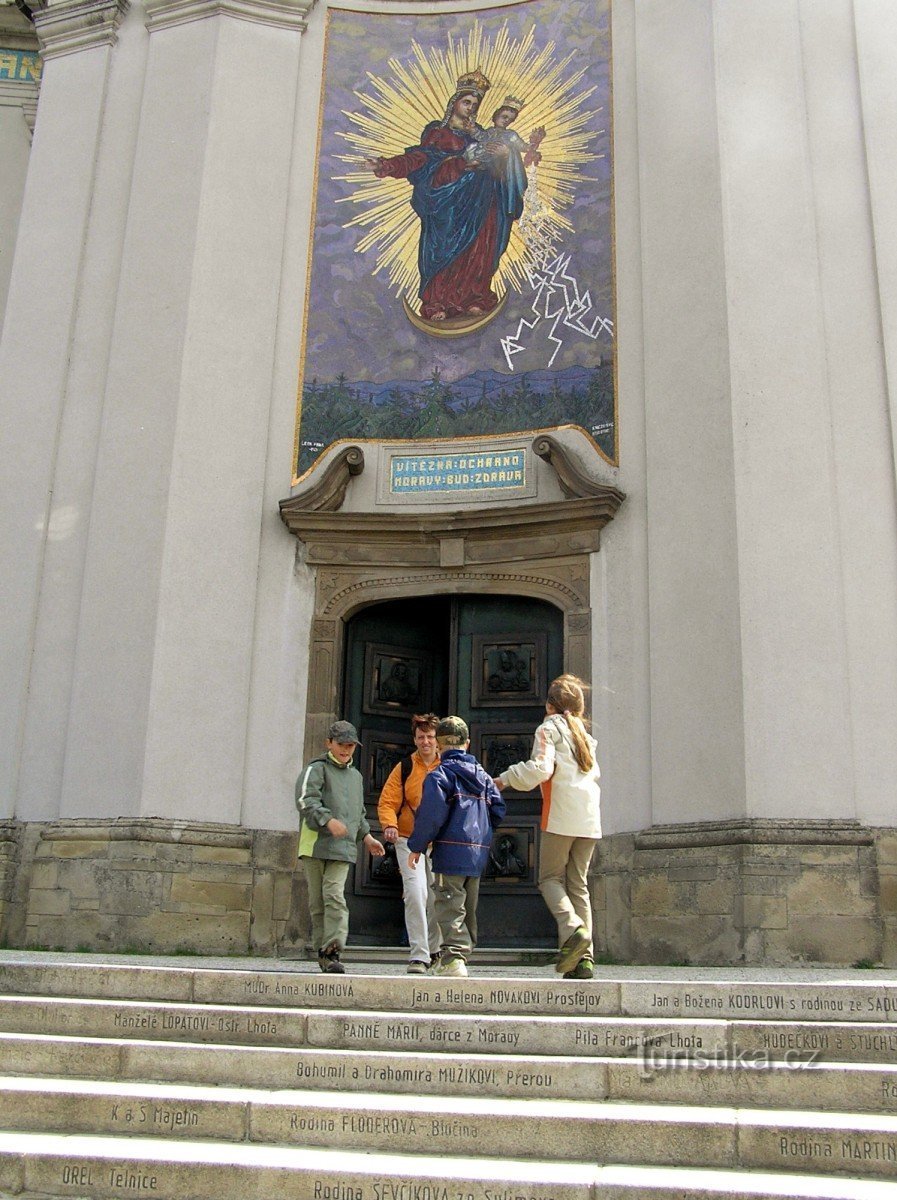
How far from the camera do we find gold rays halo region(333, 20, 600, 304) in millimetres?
12898

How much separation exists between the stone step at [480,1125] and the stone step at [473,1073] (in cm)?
8

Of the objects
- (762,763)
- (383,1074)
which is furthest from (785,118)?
(383,1074)

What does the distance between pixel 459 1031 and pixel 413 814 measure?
292cm

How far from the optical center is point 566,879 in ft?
24.5

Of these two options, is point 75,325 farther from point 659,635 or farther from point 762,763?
point 762,763

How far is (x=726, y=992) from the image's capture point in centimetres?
616

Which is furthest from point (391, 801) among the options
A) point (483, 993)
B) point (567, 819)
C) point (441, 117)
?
point (441, 117)

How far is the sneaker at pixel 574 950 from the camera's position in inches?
278

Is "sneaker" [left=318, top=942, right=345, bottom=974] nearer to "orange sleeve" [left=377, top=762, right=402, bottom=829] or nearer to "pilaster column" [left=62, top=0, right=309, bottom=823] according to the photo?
"orange sleeve" [left=377, top=762, right=402, bottom=829]

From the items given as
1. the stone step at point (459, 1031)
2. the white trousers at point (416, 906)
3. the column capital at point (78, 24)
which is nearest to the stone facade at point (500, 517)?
the column capital at point (78, 24)

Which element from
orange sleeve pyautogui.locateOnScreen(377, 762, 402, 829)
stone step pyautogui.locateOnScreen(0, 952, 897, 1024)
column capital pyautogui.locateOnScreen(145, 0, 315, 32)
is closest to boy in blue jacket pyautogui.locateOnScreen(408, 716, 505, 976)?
stone step pyautogui.locateOnScreen(0, 952, 897, 1024)

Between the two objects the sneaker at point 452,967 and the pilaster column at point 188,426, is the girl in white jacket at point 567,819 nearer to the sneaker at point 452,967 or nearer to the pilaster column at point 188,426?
the sneaker at point 452,967

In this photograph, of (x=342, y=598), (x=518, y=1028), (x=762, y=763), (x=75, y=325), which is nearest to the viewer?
(x=518, y=1028)

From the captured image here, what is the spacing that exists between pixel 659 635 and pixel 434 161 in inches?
216
